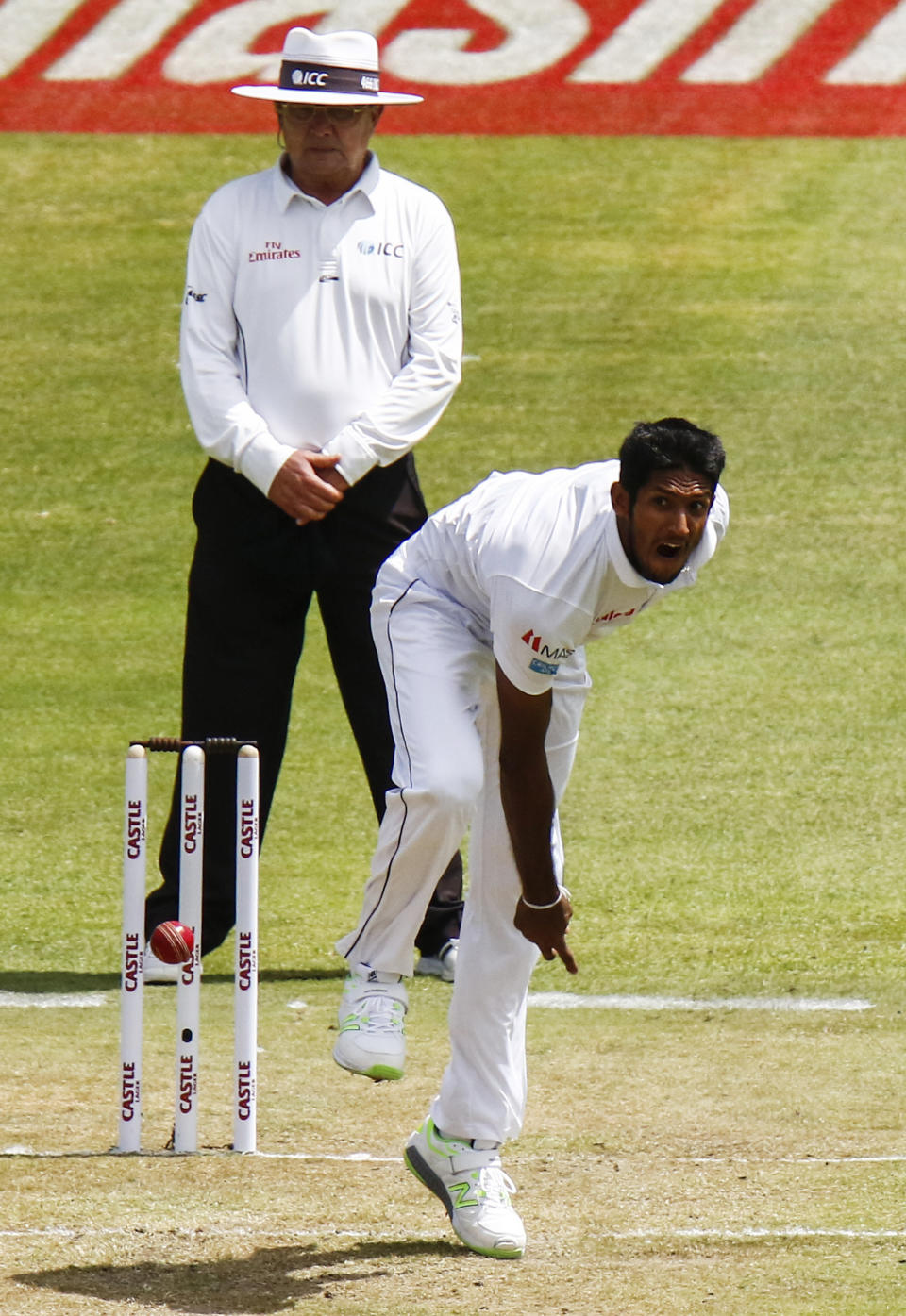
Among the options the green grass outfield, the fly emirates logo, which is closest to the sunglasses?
the fly emirates logo

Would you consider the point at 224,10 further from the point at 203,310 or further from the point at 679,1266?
the point at 679,1266

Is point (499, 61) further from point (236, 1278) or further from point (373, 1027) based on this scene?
point (236, 1278)

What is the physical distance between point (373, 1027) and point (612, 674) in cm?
516

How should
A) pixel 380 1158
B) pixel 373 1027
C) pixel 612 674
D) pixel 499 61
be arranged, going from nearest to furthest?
pixel 373 1027
pixel 380 1158
pixel 612 674
pixel 499 61

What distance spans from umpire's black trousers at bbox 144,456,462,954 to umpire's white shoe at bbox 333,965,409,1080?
5.19 feet

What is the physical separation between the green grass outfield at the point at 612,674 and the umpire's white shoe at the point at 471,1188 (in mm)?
116

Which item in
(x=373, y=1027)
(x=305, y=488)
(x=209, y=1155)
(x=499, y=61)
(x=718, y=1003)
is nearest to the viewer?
(x=373, y=1027)

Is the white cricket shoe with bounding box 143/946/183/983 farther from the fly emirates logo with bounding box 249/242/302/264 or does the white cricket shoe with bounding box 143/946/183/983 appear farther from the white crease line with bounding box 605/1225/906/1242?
the white crease line with bounding box 605/1225/906/1242

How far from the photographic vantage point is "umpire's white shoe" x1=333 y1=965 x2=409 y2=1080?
15.7 ft

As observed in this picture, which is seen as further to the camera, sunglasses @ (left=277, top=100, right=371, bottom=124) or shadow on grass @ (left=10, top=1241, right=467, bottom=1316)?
sunglasses @ (left=277, top=100, right=371, bottom=124)

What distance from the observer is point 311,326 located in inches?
254

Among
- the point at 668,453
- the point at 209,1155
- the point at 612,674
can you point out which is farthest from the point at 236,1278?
the point at 612,674

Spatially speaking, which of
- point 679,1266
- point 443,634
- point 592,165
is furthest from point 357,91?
point 592,165

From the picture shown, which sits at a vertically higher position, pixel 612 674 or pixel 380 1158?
pixel 380 1158
